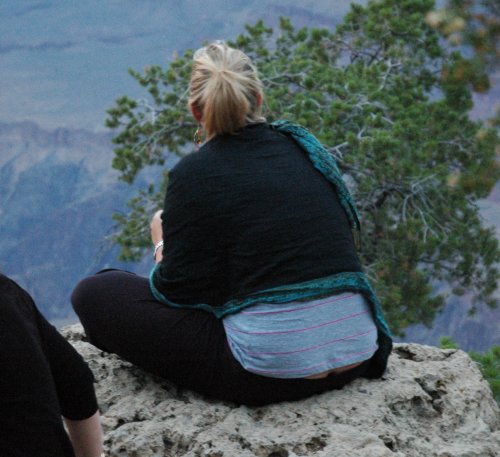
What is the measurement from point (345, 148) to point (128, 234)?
2768 mm

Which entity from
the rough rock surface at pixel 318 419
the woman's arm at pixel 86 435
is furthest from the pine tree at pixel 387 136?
the woman's arm at pixel 86 435

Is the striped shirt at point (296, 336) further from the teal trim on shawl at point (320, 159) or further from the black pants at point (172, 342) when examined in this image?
the teal trim on shawl at point (320, 159)

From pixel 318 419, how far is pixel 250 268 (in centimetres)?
45

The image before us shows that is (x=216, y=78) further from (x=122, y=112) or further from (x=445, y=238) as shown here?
(x=122, y=112)

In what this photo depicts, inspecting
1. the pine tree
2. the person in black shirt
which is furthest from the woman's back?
the pine tree

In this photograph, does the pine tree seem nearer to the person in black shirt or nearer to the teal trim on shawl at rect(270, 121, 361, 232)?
the teal trim on shawl at rect(270, 121, 361, 232)

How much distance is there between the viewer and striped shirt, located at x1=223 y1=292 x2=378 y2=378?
229 centimetres

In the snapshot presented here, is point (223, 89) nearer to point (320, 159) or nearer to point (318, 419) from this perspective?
point (320, 159)

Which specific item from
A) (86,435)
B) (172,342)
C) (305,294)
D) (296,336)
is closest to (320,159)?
(305,294)

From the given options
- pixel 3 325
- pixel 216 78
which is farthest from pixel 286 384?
pixel 3 325

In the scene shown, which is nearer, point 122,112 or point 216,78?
point 216,78

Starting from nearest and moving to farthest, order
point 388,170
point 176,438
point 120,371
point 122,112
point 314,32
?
1. point 176,438
2. point 120,371
3. point 388,170
4. point 122,112
5. point 314,32

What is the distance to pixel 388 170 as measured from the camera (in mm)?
8359

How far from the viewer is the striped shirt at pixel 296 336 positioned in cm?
229
